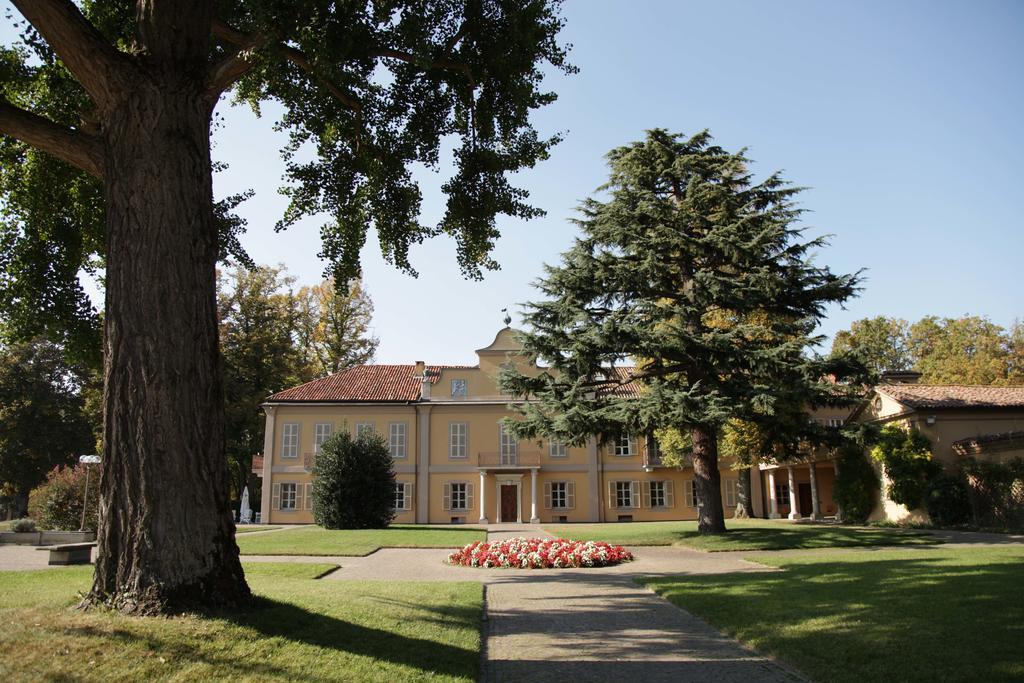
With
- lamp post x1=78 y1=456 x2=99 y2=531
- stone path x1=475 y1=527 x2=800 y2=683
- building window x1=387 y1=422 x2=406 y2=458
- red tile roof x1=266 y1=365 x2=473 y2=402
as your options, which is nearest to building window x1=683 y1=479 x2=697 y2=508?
red tile roof x1=266 y1=365 x2=473 y2=402

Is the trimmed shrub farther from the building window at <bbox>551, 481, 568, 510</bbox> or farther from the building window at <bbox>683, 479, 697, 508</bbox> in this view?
the building window at <bbox>683, 479, 697, 508</bbox>

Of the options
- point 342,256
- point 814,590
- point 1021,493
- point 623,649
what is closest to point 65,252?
point 342,256

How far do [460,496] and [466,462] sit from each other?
1.72 metres

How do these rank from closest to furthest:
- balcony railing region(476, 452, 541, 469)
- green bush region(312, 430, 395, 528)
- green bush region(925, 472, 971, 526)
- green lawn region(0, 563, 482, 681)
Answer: green lawn region(0, 563, 482, 681)
green bush region(925, 472, 971, 526)
green bush region(312, 430, 395, 528)
balcony railing region(476, 452, 541, 469)

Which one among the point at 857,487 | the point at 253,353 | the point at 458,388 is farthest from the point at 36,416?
the point at 857,487

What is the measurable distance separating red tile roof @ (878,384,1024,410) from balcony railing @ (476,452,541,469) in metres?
16.2

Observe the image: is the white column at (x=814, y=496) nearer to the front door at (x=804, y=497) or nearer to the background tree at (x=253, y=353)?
the front door at (x=804, y=497)

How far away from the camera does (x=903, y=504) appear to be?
22469 millimetres

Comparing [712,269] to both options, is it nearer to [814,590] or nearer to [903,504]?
[903,504]

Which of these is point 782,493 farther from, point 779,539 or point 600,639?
point 600,639

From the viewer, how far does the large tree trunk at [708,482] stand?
19.5 m

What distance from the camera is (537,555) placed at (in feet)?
44.9

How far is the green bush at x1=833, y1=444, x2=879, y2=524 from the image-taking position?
2455 centimetres

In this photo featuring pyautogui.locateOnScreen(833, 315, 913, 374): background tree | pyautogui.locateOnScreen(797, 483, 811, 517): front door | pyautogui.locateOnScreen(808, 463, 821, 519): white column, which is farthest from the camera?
pyautogui.locateOnScreen(833, 315, 913, 374): background tree
